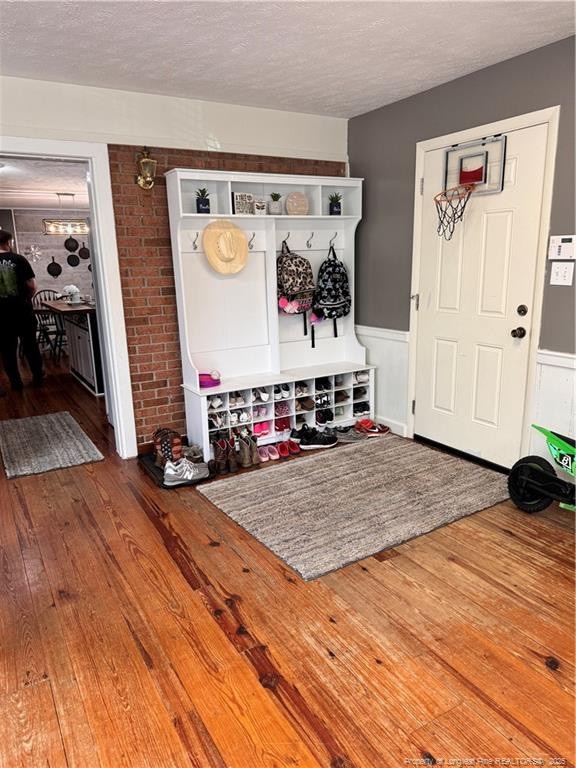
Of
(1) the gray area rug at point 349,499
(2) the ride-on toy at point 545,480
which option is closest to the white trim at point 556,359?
(2) the ride-on toy at point 545,480

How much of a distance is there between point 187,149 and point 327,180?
Answer: 107 cm

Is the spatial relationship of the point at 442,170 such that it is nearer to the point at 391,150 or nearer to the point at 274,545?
the point at 391,150

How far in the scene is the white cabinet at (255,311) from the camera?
12.2ft

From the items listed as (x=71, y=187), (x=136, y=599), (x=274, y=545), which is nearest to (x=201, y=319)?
(x=274, y=545)

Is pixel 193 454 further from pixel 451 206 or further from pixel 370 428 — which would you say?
pixel 451 206

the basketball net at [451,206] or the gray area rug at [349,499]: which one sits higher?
the basketball net at [451,206]

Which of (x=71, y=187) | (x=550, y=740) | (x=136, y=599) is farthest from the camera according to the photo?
(x=71, y=187)

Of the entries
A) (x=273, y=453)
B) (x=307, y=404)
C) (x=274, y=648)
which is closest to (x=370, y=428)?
(x=307, y=404)

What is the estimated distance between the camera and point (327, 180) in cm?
401

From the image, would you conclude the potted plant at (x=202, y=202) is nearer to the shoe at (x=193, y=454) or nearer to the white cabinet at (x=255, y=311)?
the white cabinet at (x=255, y=311)

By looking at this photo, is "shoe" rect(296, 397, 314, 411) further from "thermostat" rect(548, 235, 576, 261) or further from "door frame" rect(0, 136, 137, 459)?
"thermostat" rect(548, 235, 576, 261)

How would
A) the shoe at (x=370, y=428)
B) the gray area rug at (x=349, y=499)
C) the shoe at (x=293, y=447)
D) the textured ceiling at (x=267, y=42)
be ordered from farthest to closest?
the shoe at (x=370, y=428), the shoe at (x=293, y=447), the gray area rug at (x=349, y=499), the textured ceiling at (x=267, y=42)

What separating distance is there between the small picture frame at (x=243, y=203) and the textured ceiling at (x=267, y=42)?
25.4 inches

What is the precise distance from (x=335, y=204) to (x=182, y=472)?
239 centimetres
